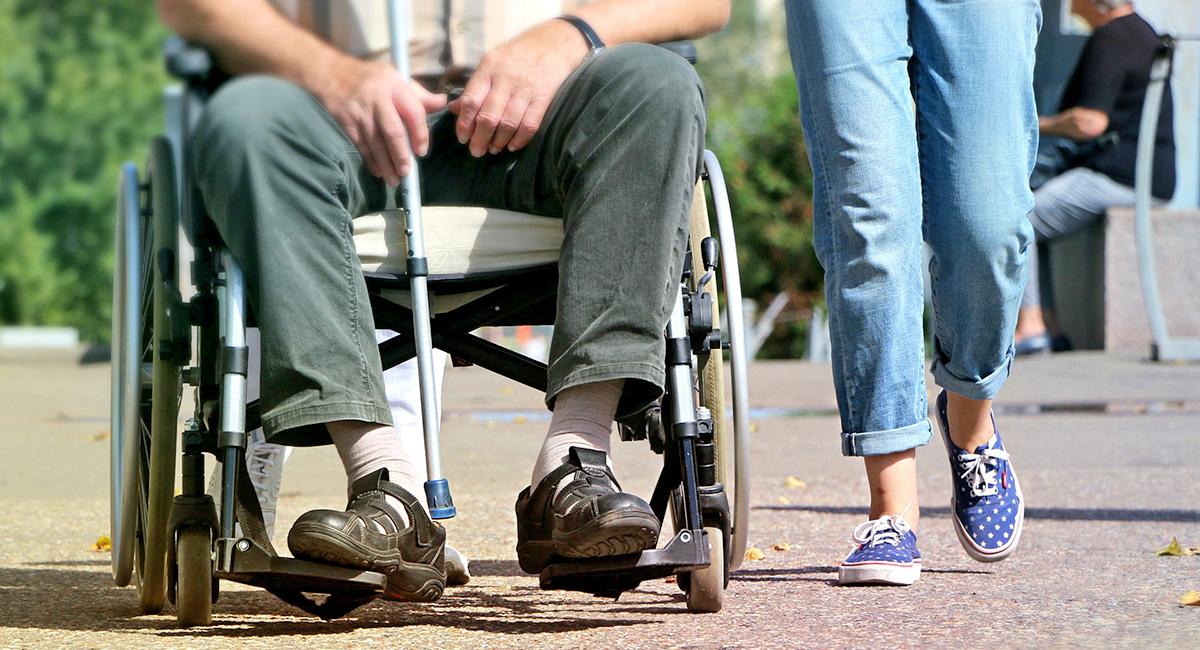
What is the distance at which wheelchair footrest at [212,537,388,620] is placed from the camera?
86.4 inches

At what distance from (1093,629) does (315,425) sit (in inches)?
47.9

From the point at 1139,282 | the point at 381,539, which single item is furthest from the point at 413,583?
the point at 1139,282

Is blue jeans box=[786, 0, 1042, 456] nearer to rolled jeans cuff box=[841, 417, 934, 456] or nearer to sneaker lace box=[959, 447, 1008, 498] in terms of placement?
rolled jeans cuff box=[841, 417, 934, 456]

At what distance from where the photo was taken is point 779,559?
10.9ft

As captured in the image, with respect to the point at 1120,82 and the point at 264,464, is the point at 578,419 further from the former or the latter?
the point at 1120,82

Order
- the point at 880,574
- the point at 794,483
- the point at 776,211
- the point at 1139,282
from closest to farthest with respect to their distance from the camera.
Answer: the point at 880,574 → the point at 794,483 → the point at 1139,282 → the point at 776,211

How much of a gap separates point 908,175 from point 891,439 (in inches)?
19.5

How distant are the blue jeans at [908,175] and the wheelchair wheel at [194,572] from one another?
1.25 metres

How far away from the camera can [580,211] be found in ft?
7.81

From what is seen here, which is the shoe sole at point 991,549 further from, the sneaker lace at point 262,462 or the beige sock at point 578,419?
the sneaker lace at point 262,462


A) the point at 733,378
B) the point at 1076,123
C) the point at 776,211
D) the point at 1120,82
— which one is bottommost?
the point at 733,378

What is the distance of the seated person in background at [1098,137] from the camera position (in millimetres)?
7531

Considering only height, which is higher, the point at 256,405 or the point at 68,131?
the point at 68,131

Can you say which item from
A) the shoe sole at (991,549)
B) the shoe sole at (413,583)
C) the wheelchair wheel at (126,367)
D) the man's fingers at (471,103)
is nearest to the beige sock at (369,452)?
the shoe sole at (413,583)
